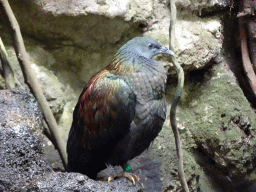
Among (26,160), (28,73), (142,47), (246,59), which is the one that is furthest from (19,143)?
(246,59)

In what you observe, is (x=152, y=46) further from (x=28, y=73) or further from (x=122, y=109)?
(x=28, y=73)

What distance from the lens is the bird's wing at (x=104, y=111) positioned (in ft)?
5.31

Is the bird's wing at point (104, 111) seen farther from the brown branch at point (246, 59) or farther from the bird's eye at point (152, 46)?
the brown branch at point (246, 59)

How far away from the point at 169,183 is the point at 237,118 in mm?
919

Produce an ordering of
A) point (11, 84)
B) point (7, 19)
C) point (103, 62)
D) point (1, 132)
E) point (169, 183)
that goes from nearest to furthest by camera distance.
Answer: point (1, 132) → point (7, 19) → point (11, 84) → point (169, 183) → point (103, 62)

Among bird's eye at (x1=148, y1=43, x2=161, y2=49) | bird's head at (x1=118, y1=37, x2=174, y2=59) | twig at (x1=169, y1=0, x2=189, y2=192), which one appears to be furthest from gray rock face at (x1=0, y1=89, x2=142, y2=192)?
bird's eye at (x1=148, y1=43, x2=161, y2=49)

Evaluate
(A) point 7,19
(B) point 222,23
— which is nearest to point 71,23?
(A) point 7,19

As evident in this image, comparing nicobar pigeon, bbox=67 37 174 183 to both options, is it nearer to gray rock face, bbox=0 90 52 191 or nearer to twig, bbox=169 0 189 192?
twig, bbox=169 0 189 192

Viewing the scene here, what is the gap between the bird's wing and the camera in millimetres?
1619

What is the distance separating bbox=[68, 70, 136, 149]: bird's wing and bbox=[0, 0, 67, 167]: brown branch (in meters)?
0.38

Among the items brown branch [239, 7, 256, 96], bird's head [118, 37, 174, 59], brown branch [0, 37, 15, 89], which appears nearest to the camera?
bird's head [118, 37, 174, 59]

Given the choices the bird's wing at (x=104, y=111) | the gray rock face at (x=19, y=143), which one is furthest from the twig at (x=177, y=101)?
the gray rock face at (x=19, y=143)

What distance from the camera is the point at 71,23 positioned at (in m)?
2.54

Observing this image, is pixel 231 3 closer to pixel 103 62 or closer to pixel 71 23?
pixel 103 62
